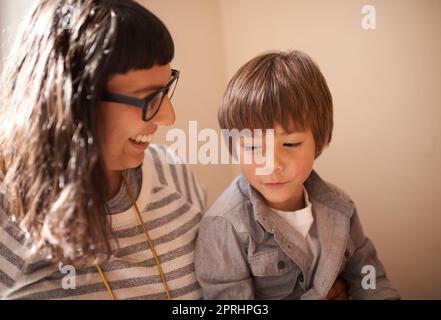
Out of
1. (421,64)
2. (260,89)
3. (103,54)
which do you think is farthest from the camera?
(421,64)

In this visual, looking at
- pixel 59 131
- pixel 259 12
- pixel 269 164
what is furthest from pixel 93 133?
pixel 259 12

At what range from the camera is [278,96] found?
0.82m

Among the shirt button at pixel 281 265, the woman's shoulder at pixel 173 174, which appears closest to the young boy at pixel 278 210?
the shirt button at pixel 281 265

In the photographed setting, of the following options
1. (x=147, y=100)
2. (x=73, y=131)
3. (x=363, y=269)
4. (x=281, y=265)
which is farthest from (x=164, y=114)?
(x=363, y=269)

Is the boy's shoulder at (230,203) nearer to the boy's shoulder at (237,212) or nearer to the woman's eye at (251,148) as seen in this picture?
the boy's shoulder at (237,212)

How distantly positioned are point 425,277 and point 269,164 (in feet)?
1.47

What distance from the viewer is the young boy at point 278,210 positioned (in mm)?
830

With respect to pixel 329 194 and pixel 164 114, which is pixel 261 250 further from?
pixel 164 114

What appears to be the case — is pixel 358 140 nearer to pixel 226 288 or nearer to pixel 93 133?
pixel 226 288

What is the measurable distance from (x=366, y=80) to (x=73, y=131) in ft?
1.97

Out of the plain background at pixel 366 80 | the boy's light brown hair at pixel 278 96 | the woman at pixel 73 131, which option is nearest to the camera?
the woman at pixel 73 131

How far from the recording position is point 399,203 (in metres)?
1.01

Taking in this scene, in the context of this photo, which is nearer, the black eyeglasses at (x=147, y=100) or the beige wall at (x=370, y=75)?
the black eyeglasses at (x=147, y=100)

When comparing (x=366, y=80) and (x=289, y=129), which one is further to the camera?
(x=366, y=80)
